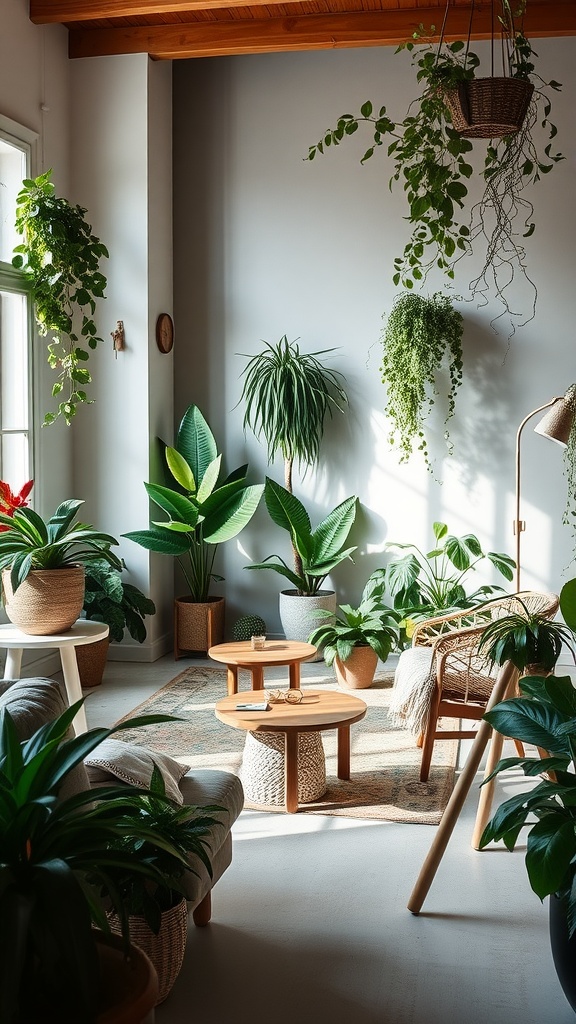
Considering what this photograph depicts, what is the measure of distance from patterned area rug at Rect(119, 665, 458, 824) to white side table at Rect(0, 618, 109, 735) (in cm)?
57

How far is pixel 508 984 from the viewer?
264cm

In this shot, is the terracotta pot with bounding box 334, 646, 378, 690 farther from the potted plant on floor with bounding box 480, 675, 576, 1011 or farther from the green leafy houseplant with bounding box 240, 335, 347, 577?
the potted plant on floor with bounding box 480, 675, 576, 1011

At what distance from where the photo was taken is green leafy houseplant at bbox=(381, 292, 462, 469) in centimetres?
607

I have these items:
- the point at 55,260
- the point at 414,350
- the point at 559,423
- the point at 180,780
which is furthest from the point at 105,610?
the point at 180,780

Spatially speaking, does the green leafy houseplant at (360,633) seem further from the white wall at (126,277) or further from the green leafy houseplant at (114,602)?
the white wall at (126,277)

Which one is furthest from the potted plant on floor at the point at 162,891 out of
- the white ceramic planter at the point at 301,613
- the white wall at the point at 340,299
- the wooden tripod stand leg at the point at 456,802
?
the white wall at the point at 340,299

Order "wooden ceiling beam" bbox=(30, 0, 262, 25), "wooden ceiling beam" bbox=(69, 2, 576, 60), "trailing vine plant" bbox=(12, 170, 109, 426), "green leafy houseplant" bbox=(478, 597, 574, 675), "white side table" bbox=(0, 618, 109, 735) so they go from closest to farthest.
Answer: "green leafy houseplant" bbox=(478, 597, 574, 675), "white side table" bbox=(0, 618, 109, 735), "trailing vine plant" bbox=(12, 170, 109, 426), "wooden ceiling beam" bbox=(30, 0, 262, 25), "wooden ceiling beam" bbox=(69, 2, 576, 60)

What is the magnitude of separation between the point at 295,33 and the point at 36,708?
4.78m

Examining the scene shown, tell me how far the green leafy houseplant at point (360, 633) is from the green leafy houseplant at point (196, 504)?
3.03 ft

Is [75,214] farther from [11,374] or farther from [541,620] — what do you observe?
[541,620]

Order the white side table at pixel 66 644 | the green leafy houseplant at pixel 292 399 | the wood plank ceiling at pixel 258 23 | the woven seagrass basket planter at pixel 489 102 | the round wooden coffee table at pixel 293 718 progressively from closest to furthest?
the woven seagrass basket planter at pixel 489 102, the round wooden coffee table at pixel 293 718, the white side table at pixel 66 644, the wood plank ceiling at pixel 258 23, the green leafy houseplant at pixel 292 399

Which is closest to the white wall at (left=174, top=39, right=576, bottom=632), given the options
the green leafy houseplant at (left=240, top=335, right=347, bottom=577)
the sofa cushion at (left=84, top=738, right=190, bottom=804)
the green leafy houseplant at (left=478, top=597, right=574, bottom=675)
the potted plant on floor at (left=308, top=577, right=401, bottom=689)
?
the green leafy houseplant at (left=240, top=335, right=347, bottom=577)

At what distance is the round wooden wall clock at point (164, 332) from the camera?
20.8 ft

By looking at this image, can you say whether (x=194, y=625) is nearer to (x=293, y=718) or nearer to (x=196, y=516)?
(x=196, y=516)
